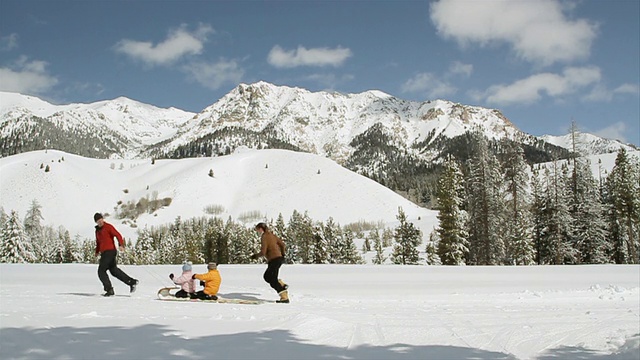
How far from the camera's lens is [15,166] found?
5679 inches

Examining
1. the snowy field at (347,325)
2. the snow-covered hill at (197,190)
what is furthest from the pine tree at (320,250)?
the snow-covered hill at (197,190)

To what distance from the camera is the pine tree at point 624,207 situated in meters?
38.7

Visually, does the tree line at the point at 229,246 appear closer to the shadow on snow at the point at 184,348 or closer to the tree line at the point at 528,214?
the tree line at the point at 528,214

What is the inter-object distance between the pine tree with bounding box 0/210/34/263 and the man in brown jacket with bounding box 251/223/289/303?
1820 inches

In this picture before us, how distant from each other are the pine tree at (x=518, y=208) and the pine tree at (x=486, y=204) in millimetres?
992

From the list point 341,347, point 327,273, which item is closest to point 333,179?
point 327,273

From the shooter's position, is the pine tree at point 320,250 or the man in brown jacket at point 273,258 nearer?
the man in brown jacket at point 273,258

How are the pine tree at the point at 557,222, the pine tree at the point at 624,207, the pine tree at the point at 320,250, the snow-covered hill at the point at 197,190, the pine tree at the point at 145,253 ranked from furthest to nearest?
the snow-covered hill at the point at 197,190, the pine tree at the point at 145,253, the pine tree at the point at 320,250, the pine tree at the point at 624,207, the pine tree at the point at 557,222

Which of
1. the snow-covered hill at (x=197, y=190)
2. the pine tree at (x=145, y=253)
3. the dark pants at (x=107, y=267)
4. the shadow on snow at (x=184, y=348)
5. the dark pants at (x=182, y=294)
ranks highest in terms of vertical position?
the snow-covered hill at (x=197, y=190)

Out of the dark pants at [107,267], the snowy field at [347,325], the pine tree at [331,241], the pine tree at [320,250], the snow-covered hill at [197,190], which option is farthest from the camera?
the snow-covered hill at [197,190]

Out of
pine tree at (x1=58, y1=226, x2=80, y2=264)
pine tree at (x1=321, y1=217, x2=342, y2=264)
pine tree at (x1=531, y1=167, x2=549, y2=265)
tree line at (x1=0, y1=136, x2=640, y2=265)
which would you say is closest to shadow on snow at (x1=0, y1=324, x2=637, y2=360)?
tree line at (x1=0, y1=136, x2=640, y2=265)

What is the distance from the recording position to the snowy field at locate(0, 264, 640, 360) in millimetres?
5238

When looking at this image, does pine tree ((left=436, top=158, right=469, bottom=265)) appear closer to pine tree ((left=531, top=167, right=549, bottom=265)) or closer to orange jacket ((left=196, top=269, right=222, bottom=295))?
pine tree ((left=531, top=167, right=549, bottom=265))

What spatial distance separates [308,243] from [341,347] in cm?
5312
